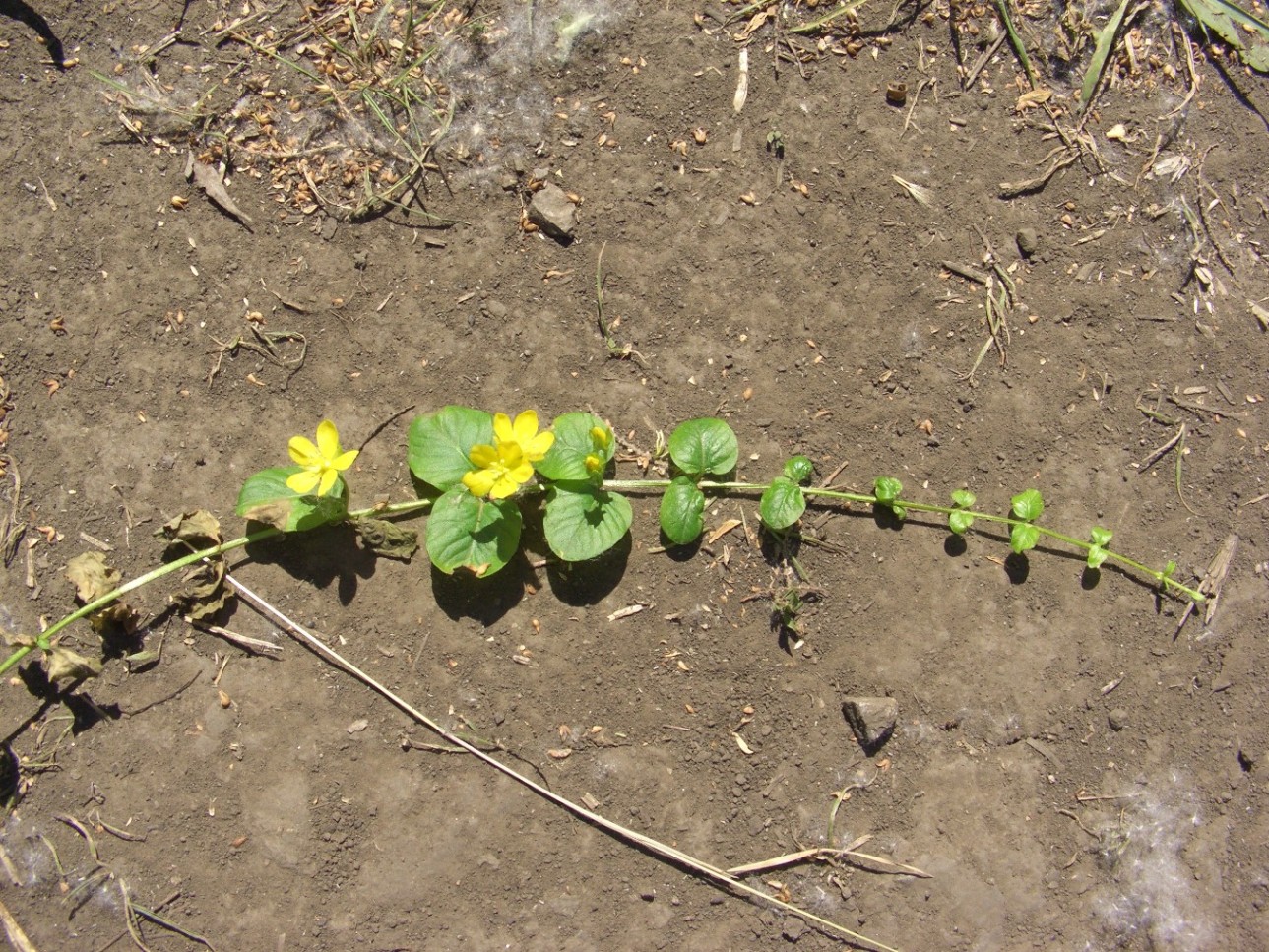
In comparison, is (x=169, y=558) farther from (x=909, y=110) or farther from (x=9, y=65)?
(x=909, y=110)

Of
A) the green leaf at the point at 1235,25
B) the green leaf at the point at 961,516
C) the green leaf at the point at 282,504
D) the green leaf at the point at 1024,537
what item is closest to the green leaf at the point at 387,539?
the green leaf at the point at 282,504

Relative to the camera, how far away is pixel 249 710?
11.8ft

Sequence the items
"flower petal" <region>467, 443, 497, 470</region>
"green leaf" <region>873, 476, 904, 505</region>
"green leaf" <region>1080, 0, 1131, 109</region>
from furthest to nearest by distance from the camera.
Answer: "green leaf" <region>1080, 0, 1131, 109</region>
"green leaf" <region>873, 476, 904, 505</region>
"flower petal" <region>467, 443, 497, 470</region>

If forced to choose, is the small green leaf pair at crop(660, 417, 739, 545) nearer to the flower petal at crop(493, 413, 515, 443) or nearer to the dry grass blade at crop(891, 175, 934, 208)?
the flower petal at crop(493, 413, 515, 443)

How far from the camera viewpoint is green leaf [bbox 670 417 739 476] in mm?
3480

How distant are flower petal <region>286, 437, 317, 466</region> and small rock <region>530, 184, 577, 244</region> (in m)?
1.34

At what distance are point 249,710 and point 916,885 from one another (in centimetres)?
291

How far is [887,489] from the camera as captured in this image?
3490mm

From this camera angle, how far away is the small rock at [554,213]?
3.62 meters

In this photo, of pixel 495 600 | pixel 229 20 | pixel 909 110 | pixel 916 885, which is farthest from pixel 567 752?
pixel 229 20

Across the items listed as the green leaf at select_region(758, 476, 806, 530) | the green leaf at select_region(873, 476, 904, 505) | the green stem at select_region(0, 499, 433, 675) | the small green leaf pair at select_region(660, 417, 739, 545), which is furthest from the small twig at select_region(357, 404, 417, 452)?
the green leaf at select_region(873, 476, 904, 505)

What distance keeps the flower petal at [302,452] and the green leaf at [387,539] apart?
36 centimetres

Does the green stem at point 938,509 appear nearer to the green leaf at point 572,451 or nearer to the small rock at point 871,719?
the green leaf at point 572,451

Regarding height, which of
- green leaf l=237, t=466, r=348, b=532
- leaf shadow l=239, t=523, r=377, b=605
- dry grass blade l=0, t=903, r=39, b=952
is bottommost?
dry grass blade l=0, t=903, r=39, b=952
